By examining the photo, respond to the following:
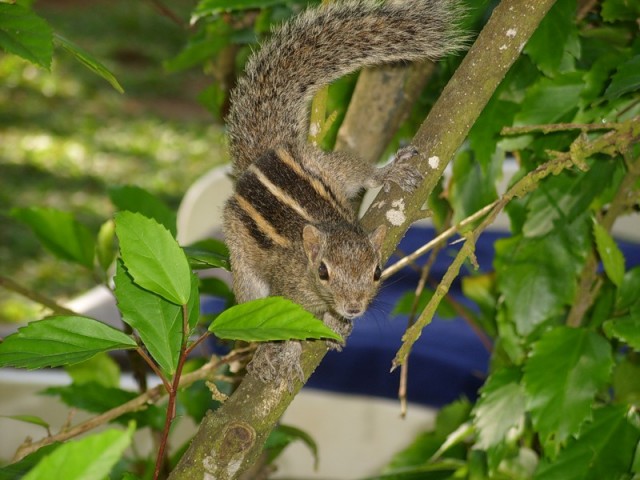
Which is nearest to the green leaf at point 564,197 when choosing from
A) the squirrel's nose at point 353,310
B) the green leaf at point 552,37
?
the green leaf at point 552,37

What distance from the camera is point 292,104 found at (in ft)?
4.92

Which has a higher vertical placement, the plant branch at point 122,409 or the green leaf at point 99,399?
the plant branch at point 122,409

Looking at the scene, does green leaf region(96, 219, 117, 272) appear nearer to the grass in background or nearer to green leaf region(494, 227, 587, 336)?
green leaf region(494, 227, 587, 336)

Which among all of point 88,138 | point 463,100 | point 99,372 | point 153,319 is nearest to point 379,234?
point 463,100

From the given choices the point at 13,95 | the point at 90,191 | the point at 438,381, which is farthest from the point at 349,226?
the point at 13,95

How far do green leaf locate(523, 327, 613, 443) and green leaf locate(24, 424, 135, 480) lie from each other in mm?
671

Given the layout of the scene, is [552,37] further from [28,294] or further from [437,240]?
[28,294]

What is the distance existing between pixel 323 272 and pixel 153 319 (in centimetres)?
57

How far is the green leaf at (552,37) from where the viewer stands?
1.08 meters

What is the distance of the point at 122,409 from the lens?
1095 mm

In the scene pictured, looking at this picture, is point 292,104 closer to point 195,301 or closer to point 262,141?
point 262,141

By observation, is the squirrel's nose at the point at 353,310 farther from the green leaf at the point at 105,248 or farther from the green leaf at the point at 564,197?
the green leaf at the point at 105,248

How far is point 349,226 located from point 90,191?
345 cm

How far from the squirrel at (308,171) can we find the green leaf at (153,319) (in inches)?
18.4
